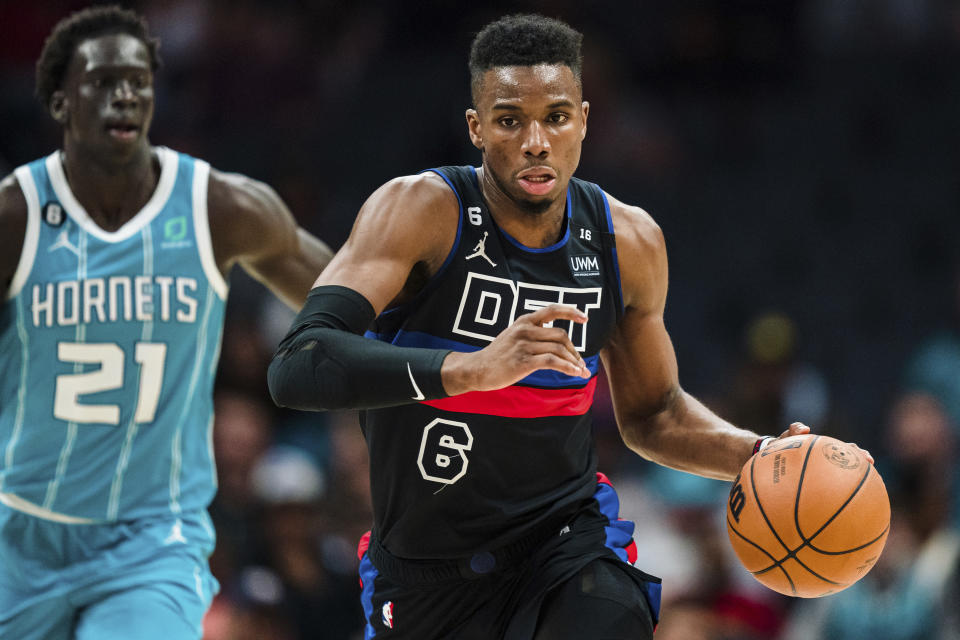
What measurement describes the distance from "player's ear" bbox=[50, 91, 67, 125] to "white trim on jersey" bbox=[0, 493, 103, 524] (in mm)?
1423

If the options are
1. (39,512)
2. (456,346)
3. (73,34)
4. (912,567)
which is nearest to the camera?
(456,346)

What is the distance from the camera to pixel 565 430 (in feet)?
12.2

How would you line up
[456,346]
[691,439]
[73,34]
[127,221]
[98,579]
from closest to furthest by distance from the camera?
[456,346]
[691,439]
[98,579]
[127,221]
[73,34]

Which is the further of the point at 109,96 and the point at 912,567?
the point at 912,567

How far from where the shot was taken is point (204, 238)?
456cm

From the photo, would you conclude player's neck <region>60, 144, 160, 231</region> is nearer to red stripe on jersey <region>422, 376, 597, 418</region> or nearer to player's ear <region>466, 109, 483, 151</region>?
player's ear <region>466, 109, 483, 151</region>

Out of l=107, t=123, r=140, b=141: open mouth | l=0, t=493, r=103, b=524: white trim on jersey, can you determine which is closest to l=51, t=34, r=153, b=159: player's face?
l=107, t=123, r=140, b=141: open mouth

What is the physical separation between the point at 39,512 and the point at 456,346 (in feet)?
5.69

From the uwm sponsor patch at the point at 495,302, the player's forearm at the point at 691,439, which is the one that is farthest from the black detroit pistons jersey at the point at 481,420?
the player's forearm at the point at 691,439

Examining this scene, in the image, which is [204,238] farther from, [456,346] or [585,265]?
[585,265]

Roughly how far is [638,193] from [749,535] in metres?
7.00

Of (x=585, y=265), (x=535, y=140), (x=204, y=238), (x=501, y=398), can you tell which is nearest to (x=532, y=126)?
(x=535, y=140)

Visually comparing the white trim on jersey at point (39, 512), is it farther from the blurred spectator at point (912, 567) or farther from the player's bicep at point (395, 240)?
the blurred spectator at point (912, 567)

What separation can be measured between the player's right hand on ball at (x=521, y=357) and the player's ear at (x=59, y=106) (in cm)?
241
